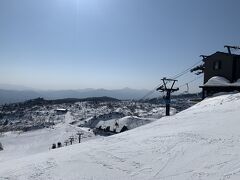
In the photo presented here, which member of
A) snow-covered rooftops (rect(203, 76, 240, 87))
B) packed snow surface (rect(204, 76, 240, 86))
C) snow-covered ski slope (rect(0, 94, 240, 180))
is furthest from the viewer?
packed snow surface (rect(204, 76, 240, 86))

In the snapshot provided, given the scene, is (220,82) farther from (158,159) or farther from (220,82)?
(158,159)

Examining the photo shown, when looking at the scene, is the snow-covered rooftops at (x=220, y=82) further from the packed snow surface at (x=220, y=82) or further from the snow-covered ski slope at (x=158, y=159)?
the snow-covered ski slope at (x=158, y=159)

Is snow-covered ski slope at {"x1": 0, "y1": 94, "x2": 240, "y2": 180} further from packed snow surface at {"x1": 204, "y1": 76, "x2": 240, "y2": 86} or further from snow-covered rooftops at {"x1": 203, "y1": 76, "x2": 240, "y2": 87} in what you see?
packed snow surface at {"x1": 204, "y1": 76, "x2": 240, "y2": 86}

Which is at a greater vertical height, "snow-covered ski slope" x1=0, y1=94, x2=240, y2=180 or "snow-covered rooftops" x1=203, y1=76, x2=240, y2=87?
"snow-covered rooftops" x1=203, y1=76, x2=240, y2=87

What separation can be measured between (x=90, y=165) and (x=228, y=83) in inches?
1010

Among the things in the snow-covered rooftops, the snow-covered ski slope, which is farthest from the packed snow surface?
the snow-covered ski slope

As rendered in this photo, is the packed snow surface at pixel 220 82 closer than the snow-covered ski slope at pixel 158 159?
No

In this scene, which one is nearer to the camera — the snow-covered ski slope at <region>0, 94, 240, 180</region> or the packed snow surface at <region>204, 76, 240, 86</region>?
the snow-covered ski slope at <region>0, 94, 240, 180</region>

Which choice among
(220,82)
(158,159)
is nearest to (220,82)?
(220,82)

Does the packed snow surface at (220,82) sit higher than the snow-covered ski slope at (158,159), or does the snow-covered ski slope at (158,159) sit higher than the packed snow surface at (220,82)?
the packed snow surface at (220,82)

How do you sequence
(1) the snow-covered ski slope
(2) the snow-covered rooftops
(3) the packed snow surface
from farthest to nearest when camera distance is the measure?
(3) the packed snow surface → (2) the snow-covered rooftops → (1) the snow-covered ski slope

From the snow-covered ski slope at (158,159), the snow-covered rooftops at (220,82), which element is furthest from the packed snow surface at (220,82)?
the snow-covered ski slope at (158,159)

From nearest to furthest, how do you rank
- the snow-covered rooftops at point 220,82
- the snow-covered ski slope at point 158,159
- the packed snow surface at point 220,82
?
the snow-covered ski slope at point 158,159 → the snow-covered rooftops at point 220,82 → the packed snow surface at point 220,82

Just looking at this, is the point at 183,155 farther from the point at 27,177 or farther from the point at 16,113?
the point at 16,113
